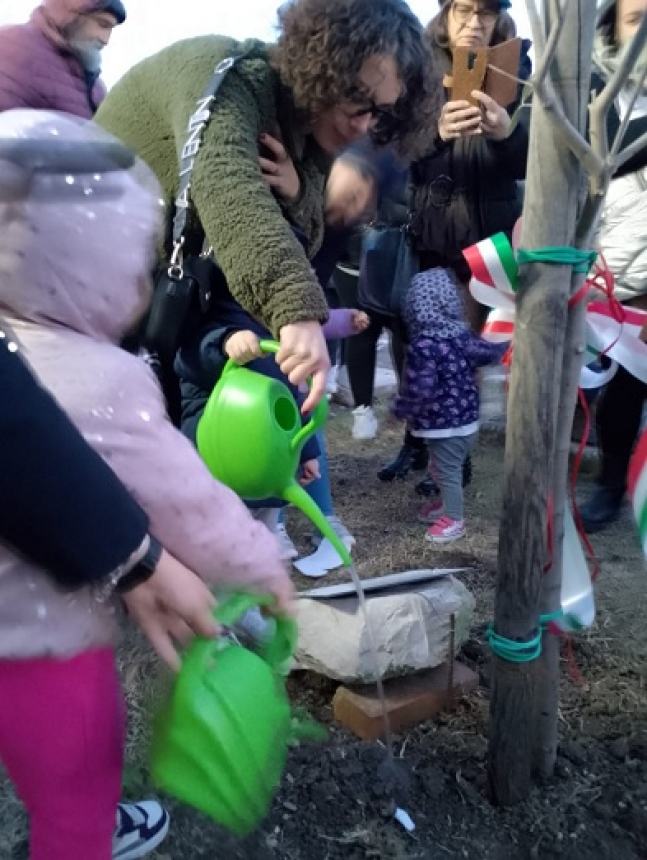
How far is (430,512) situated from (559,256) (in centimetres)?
177

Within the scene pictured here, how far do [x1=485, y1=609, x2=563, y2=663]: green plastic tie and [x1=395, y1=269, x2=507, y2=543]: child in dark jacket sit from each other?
1.28 metres

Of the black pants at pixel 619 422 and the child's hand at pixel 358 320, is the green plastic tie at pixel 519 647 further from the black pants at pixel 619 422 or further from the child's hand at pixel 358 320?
the black pants at pixel 619 422

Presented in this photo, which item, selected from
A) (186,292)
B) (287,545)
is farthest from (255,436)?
(287,545)

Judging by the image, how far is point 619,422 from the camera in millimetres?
2656

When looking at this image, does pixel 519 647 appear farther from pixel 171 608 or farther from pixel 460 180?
pixel 460 180

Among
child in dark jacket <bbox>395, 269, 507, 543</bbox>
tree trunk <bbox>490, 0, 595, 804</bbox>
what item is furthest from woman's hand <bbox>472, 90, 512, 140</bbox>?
tree trunk <bbox>490, 0, 595, 804</bbox>

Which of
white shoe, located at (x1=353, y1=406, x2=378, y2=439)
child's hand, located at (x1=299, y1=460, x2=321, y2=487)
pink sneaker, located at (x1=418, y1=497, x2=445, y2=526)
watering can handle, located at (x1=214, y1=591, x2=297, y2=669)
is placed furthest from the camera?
white shoe, located at (x1=353, y1=406, x2=378, y2=439)

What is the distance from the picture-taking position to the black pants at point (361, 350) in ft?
10.7

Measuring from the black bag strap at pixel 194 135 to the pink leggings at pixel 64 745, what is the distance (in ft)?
2.73

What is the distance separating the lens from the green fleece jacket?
4.24ft

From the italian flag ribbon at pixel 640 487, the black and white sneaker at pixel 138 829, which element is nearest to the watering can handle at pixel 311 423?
the italian flag ribbon at pixel 640 487

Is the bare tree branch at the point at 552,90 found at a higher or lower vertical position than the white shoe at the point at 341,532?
higher

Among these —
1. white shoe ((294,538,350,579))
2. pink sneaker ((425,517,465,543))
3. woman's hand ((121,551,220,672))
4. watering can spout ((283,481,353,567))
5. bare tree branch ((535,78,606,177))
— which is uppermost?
bare tree branch ((535,78,606,177))

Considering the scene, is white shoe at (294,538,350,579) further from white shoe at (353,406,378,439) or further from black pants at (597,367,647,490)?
white shoe at (353,406,378,439)
